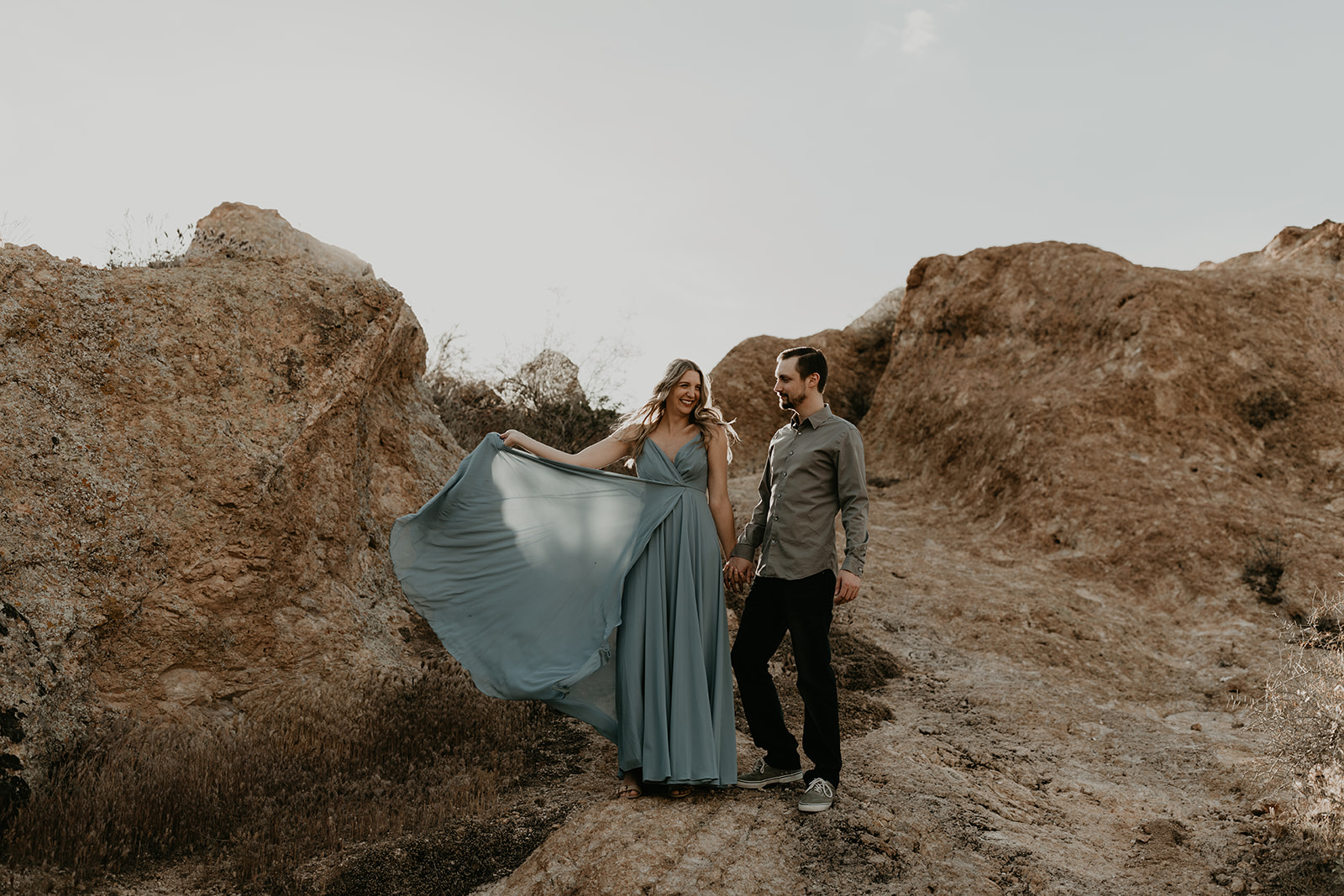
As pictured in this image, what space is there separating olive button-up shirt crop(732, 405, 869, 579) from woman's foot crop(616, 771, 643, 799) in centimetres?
112

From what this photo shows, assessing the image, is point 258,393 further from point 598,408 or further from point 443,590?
point 598,408

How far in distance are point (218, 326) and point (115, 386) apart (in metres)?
0.66

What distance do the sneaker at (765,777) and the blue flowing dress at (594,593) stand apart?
0.57 ft

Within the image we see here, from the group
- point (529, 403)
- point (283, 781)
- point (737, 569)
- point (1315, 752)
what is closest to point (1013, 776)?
point (1315, 752)

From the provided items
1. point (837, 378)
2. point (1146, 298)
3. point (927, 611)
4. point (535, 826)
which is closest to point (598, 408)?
point (837, 378)

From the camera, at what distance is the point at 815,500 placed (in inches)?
158

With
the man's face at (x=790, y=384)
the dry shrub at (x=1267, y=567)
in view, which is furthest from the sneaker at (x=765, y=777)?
the dry shrub at (x=1267, y=567)

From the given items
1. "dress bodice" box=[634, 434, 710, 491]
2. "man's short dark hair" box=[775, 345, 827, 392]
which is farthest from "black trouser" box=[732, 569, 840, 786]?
"man's short dark hair" box=[775, 345, 827, 392]

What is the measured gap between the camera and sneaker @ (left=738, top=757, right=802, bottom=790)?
4082 millimetres

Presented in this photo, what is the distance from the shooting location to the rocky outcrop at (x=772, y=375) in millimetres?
14750

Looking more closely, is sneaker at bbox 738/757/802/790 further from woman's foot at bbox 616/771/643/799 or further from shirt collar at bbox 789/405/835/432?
shirt collar at bbox 789/405/835/432

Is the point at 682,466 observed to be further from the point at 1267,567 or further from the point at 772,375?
the point at 772,375

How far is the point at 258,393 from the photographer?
5211 mm

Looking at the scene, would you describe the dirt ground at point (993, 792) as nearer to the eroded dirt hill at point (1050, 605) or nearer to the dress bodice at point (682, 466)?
the eroded dirt hill at point (1050, 605)
